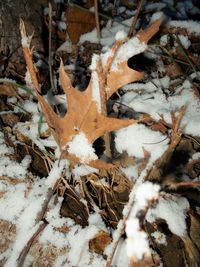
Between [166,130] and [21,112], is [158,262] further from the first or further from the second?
[21,112]

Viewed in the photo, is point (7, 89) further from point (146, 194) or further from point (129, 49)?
point (146, 194)

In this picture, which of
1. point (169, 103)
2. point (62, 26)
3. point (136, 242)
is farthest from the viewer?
point (62, 26)

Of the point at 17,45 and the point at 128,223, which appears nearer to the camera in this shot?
the point at 128,223

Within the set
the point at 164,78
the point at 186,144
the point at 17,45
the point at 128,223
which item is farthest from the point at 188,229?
the point at 17,45

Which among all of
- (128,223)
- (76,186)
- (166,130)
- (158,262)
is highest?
(128,223)

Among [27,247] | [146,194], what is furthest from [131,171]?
[146,194]

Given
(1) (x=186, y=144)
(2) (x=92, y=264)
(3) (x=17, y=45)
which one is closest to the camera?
(2) (x=92, y=264)

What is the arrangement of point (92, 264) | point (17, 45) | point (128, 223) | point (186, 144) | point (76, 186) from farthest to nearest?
point (17, 45), point (186, 144), point (76, 186), point (92, 264), point (128, 223)
